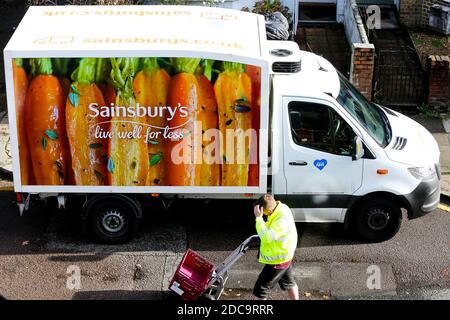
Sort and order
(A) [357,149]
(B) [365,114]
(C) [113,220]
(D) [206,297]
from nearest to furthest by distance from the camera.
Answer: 1. (D) [206,297]
2. (A) [357,149]
3. (C) [113,220]
4. (B) [365,114]

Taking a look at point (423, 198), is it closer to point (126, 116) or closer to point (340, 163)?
point (340, 163)

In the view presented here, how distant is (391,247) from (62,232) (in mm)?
4243

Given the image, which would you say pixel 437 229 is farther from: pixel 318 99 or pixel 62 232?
pixel 62 232

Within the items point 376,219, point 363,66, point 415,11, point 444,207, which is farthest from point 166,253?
point 415,11

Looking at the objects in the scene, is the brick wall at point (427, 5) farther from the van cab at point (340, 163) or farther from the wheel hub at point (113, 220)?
the wheel hub at point (113, 220)

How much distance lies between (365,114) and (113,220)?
11.4 ft

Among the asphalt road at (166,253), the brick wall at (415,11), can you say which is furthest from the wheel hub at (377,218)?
the brick wall at (415,11)

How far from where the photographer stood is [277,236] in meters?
8.74

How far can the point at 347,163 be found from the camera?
33.9 ft

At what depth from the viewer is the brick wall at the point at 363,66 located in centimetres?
1400

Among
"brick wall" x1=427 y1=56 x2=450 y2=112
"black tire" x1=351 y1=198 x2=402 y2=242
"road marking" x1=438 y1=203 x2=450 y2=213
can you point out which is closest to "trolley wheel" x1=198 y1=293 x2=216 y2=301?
"black tire" x1=351 y1=198 x2=402 y2=242

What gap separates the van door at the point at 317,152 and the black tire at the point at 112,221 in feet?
6.60

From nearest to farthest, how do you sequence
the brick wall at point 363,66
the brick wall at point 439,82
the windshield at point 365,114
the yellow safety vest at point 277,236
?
1. the yellow safety vest at point 277,236
2. the windshield at point 365,114
3. the brick wall at point 363,66
4. the brick wall at point 439,82

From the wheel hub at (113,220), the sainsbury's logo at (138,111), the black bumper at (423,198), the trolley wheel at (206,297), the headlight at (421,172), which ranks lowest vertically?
the trolley wheel at (206,297)
